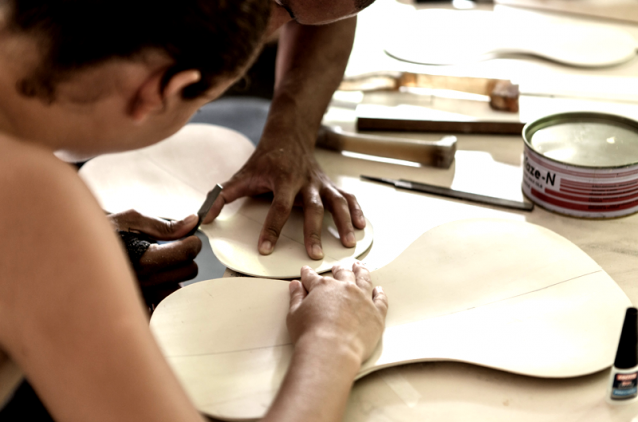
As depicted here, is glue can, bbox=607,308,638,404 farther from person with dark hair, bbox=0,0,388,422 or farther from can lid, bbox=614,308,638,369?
person with dark hair, bbox=0,0,388,422

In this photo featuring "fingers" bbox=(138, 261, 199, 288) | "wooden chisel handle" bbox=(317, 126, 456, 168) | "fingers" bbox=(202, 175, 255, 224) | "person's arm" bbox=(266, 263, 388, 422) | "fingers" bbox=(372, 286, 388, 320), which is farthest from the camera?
"wooden chisel handle" bbox=(317, 126, 456, 168)

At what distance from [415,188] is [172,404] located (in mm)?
693

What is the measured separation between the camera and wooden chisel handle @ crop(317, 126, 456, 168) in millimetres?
1177

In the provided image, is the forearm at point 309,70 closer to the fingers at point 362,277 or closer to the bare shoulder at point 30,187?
the fingers at point 362,277

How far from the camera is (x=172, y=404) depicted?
1.86 feet

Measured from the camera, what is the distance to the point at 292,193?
1.06 meters

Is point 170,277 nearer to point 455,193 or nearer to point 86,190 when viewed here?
point 86,190

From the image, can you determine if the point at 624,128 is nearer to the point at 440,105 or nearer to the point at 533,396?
the point at 440,105

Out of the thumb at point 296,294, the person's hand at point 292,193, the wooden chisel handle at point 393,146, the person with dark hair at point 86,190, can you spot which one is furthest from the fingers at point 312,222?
the person with dark hair at point 86,190

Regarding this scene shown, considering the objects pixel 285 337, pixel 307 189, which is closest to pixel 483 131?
pixel 307 189

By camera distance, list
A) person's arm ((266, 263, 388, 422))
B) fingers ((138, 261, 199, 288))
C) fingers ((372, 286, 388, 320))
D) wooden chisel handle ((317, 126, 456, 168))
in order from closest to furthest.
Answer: person's arm ((266, 263, 388, 422))
fingers ((372, 286, 388, 320))
fingers ((138, 261, 199, 288))
wooden chisel handle ((317, 126, 456, 168))

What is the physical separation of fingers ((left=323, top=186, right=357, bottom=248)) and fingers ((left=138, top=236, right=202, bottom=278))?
256mm

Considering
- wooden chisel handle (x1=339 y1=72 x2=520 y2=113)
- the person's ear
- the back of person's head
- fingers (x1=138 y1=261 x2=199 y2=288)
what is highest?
the back of person's head

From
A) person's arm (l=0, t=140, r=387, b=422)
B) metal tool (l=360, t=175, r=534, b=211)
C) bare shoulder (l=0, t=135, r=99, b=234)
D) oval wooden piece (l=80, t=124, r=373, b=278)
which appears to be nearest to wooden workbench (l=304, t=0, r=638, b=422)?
metal tool (l=360, t=175, r=534, b=211)
